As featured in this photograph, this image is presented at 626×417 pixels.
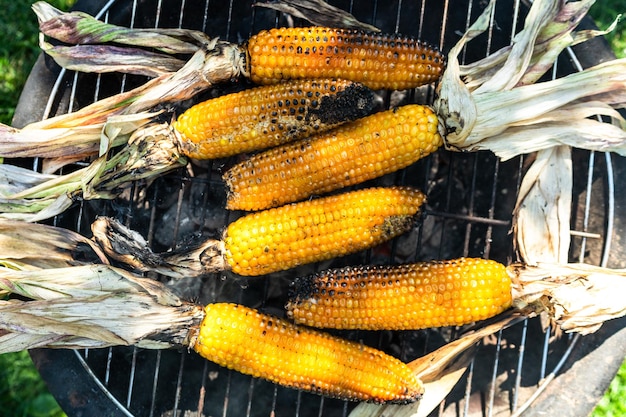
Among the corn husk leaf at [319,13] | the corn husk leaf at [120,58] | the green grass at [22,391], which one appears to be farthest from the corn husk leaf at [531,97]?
the green grass at [22,391]

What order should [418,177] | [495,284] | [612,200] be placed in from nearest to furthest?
[495,284] → [612,200] → [418,177]

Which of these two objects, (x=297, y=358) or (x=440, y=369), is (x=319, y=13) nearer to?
(x=297, y=358)

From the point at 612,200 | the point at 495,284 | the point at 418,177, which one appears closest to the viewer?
the point at 495,284

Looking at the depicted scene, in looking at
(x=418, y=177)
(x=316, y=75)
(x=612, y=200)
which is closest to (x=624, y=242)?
(x=612, y=200)

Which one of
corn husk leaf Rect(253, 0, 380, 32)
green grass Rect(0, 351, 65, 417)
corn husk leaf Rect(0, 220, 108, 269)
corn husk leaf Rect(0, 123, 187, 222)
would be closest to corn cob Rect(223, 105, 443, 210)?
corn husk leaf Rect(0, 123, 187, 222)

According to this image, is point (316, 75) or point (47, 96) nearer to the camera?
point (316, 75)

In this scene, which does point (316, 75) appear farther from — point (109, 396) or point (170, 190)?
point (109, 396)

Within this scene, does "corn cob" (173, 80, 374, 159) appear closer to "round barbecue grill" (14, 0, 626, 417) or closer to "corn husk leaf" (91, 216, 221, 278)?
"round barbecue grill" (14, 0, 626, 417)
